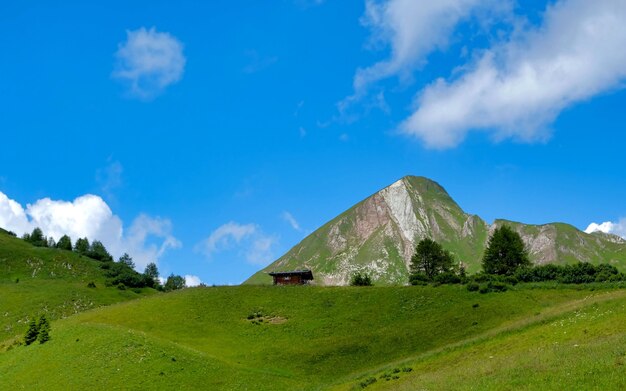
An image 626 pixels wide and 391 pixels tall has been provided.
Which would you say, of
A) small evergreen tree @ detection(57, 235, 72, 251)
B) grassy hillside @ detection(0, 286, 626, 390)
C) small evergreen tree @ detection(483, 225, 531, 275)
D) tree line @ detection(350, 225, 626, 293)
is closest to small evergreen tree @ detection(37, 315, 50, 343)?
grassy hillside @ detection(0, 286, 626, 390)

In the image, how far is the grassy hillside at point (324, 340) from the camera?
3888 centimetres

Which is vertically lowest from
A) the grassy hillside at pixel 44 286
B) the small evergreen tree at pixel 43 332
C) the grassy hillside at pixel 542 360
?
the grassy hillside at pixel 542 360

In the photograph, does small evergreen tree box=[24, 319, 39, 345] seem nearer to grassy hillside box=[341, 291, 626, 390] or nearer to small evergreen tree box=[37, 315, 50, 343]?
small evergreen tree box=[37, 315, 50, 343]

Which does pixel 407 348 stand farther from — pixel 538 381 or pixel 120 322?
pixel 120 322

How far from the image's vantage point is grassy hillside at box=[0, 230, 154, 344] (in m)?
102

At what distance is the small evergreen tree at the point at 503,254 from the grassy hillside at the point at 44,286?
302 feet

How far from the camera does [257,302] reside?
306 feet

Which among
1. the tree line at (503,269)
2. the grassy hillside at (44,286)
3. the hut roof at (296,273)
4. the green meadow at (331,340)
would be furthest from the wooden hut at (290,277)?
the grassy hillside at (44,286)

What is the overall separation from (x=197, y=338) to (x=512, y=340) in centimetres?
4584

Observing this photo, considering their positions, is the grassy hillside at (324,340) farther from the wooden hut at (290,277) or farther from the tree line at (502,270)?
the wooden hut at (290,277)

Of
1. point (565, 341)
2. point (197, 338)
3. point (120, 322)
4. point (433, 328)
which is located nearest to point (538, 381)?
point (565, 341)

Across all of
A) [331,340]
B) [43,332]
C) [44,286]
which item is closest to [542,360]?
[331,340]

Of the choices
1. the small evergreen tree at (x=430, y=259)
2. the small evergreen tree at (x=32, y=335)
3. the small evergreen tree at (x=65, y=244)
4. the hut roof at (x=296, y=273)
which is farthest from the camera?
the small evergreen tree at (x=65, y=244)

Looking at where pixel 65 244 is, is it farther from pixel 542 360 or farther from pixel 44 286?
pixel 542 360
